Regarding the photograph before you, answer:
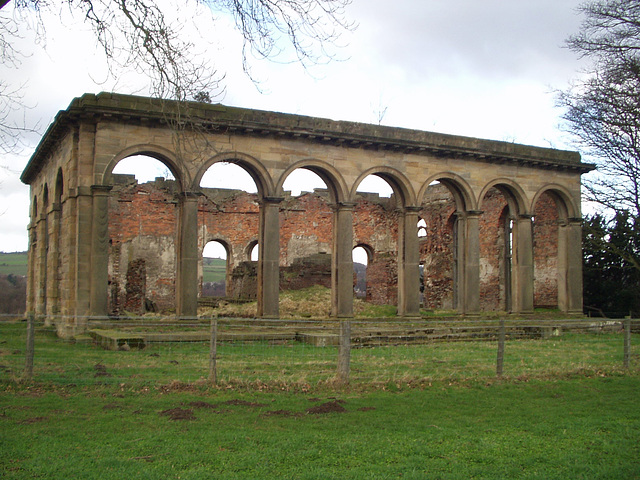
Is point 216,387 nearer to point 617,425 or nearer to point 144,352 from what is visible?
point 144,352

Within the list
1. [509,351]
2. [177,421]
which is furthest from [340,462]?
[509,351]

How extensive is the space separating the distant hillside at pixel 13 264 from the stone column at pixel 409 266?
48371 mm

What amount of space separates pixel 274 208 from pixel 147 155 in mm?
3482

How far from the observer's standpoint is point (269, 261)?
17.0 m

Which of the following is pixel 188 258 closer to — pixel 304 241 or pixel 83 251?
pixel 83 251

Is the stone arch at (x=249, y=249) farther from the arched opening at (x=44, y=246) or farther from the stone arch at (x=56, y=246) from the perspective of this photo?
the stone arch at (x=56, y=246)

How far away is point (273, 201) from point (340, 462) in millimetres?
11830

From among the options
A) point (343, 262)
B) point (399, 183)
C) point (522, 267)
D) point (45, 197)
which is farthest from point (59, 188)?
point (522, 267)

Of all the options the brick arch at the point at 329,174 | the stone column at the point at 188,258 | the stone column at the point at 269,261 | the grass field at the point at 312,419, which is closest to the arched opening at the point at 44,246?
the stone column at the point at 188,258

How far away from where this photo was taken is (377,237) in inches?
1238

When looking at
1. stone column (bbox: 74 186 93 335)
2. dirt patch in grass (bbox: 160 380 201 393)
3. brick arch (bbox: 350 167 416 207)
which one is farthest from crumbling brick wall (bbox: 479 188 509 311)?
dirt patch in grass (bbox: 160 380 201 393)

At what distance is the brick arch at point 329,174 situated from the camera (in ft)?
57.0

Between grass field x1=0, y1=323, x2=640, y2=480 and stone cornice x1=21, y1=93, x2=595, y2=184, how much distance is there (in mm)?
6000

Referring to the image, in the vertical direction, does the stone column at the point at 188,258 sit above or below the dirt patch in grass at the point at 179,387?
above
